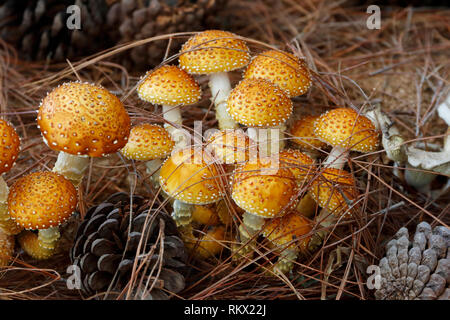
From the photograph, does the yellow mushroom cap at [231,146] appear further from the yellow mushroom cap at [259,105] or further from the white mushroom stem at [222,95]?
the white mushroom stem at [222,95]

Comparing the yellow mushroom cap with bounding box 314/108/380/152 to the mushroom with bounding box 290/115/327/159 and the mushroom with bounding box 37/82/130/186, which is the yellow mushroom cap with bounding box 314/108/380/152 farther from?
the mushroom with bounding box 37/82/130/186

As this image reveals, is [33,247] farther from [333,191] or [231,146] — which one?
[333,191]

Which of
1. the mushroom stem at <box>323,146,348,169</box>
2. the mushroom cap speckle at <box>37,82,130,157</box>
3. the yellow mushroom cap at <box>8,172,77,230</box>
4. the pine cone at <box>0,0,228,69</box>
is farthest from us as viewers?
the pine cone at <box>0,0,228,69</box>

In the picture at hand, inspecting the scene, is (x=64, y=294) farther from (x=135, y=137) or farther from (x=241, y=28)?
(x=241, y=28)

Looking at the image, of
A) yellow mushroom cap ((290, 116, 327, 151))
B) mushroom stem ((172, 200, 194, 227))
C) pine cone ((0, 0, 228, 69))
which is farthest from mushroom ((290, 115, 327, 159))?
pine cone ((0, 0, 228, 69))

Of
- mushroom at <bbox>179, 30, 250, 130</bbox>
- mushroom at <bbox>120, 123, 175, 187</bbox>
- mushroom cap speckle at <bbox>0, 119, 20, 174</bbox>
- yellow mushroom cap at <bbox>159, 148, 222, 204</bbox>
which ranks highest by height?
mushroom at <bbox>179, 30, 250, 130</bbox>

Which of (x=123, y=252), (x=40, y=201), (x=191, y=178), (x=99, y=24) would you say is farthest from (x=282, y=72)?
(x=99, y=24)

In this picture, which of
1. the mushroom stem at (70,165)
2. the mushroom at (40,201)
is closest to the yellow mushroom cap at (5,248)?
the mushroom at (40,201)
